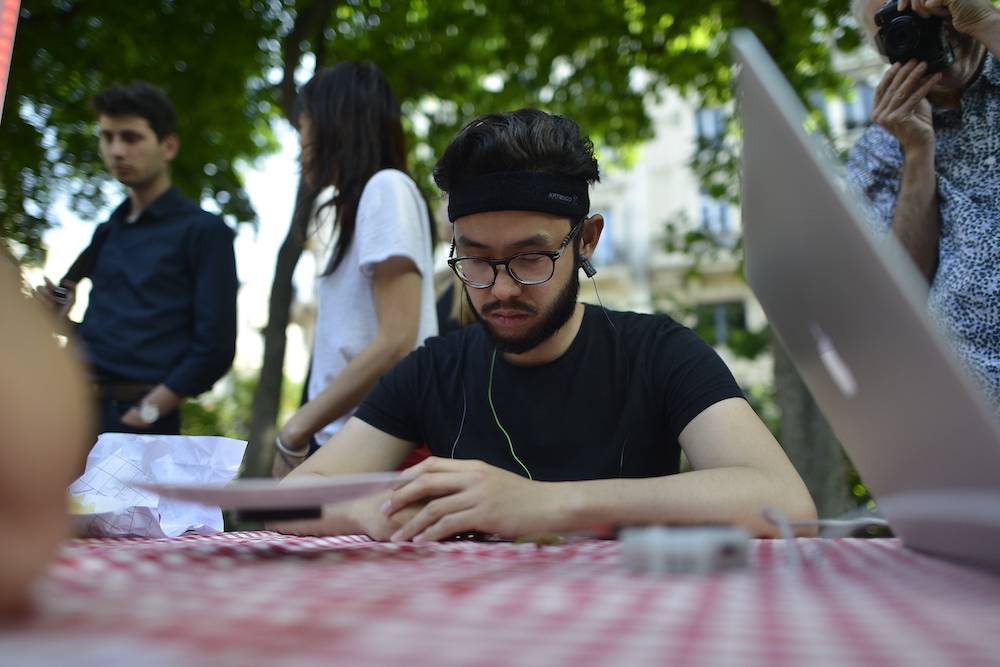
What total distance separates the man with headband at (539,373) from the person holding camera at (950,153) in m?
0.67

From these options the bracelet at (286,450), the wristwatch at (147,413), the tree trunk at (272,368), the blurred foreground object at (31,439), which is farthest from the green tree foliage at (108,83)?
the blurred foreground object at (31,439)

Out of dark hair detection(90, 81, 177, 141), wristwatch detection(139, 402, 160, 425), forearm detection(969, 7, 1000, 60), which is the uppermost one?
dark hair detection(90, 81, 177, 141)

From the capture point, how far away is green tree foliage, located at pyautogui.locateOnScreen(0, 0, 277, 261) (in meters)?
7.06

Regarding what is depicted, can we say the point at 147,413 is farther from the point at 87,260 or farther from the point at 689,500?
the point at 689,500

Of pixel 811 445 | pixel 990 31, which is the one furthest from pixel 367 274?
pixel 811 445

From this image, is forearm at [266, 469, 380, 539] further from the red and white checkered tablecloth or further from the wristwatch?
the wristwatch

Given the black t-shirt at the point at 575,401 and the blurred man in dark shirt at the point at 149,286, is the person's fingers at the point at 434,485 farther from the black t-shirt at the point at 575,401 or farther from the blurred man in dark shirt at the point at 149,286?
the blurred man in dark shirt at the point at 149,286

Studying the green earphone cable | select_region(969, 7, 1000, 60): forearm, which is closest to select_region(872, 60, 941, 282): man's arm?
select_region(969, 7, 1000, 60): forearm

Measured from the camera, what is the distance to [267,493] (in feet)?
3.15

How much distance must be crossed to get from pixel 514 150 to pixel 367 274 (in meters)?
0.78

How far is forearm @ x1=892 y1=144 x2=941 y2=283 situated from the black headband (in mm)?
906

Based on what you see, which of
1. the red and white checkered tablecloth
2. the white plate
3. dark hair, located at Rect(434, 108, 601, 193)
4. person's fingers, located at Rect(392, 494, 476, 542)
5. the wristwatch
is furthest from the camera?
the wristwatch

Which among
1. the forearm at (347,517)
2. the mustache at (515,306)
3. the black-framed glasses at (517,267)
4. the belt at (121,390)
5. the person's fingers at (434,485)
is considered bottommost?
the forearm at (347,517)

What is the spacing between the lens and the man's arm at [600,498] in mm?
1373
